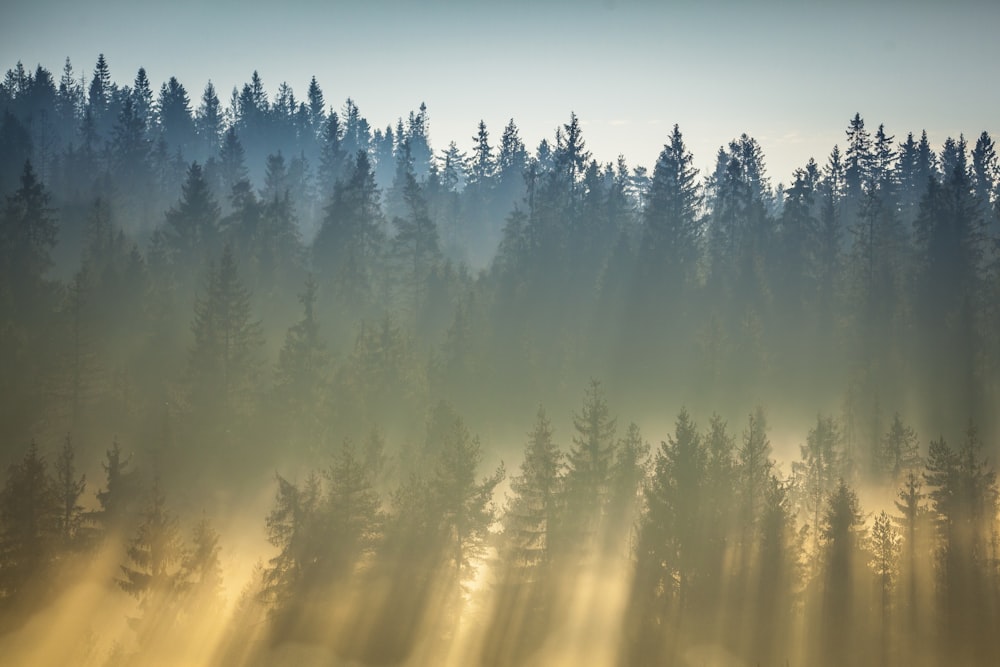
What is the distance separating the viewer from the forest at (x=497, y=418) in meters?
39.2

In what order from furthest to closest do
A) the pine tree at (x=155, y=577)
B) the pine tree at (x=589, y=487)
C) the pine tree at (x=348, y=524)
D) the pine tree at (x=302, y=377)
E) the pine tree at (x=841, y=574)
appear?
the pine tree at (x=302, y=377) → the pine tree at (x=589, y=487) → the pine tree at (x=841, y=574) → the pine tree at (x=348, y=524) → the pine tree at (x=155, y=577)

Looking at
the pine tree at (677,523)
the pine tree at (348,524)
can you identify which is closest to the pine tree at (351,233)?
the pine tree at (348,524)

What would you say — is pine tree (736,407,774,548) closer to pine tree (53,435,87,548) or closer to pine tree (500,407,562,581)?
pine tree (500,407,562,581)

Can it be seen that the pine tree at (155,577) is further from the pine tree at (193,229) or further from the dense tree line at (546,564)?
the pine tree at (193,229)

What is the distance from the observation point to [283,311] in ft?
225

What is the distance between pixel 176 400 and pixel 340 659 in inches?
979

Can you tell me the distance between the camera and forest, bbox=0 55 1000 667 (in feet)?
129

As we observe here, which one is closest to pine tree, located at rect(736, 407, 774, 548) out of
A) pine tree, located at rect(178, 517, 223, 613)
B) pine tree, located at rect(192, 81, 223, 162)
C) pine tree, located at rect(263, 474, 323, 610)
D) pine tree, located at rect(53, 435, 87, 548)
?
pine tree, located at rect(263, 474, 323, 610)

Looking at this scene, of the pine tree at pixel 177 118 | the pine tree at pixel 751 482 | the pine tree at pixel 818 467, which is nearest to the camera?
the pine tree at pixel 751 482

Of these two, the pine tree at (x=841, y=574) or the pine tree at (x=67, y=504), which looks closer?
the pine tree at (x=67, y=504)

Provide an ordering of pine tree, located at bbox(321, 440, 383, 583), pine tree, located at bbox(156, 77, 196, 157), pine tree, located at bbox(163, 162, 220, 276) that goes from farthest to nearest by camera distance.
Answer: pine tree, located at bbox(156, 77, 196, 157), pine tree, located at bbox(163, 162, 220, 276), pine tree, located at bbox(321, 440, 383, 583)

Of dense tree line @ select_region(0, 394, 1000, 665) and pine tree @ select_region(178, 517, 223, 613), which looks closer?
pine tree @ select_region(178, 517, 223, 613)

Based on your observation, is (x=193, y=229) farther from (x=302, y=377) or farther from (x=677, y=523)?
(x=677, y=523)

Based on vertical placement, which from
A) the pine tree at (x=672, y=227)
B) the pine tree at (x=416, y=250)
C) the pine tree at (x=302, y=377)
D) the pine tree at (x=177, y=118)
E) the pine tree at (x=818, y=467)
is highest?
the pine tree at (x=177, y=118)
